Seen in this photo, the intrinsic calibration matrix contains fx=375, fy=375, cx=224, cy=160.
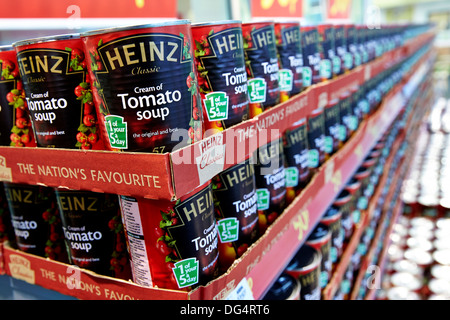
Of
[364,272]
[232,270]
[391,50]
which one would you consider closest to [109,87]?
[232,270]

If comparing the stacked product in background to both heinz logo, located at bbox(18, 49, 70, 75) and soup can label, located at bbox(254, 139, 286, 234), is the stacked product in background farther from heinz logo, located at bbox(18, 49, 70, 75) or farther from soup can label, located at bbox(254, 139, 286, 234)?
heinz logo, located at bbox(18, 49, 70, 75)

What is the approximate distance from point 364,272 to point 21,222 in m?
2.04

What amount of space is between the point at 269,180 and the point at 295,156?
0.69 ft

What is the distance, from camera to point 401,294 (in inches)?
113

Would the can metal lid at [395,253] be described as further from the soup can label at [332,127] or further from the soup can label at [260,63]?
the soup can label at [260,63]

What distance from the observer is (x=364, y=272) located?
2340mm

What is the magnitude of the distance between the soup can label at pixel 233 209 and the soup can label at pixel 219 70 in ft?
0.41

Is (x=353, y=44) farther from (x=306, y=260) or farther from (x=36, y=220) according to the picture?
(x=36, y=220)

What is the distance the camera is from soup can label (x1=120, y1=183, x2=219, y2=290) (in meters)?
0.72

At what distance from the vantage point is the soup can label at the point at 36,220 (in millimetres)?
927

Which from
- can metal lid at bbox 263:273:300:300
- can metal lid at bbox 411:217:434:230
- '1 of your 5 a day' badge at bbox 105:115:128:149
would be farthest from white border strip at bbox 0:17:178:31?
can metal lid at bbox 411:217:434:230

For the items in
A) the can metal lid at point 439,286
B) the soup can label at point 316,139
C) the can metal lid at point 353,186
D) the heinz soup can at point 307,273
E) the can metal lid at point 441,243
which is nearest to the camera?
the heinz soup can at point 307,273

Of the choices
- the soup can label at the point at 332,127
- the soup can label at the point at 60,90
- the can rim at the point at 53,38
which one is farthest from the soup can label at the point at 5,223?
the soup can label at the point at 332,127

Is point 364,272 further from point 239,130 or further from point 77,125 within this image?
point 77,125
